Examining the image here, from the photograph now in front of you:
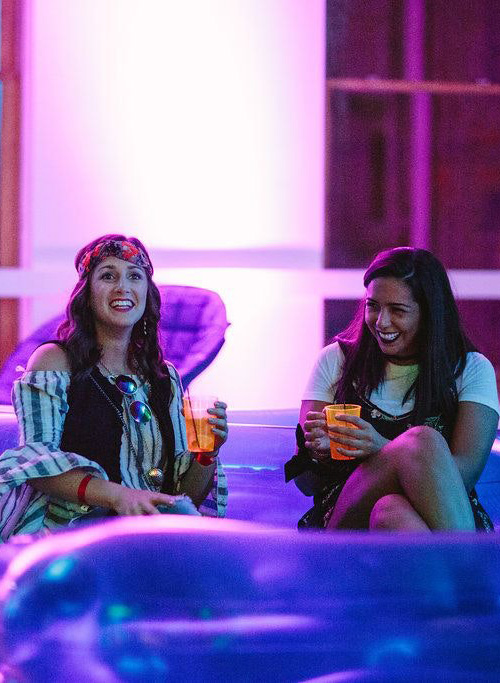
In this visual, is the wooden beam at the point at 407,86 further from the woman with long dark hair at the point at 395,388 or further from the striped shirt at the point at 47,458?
the striped shirt at the point at 47,458

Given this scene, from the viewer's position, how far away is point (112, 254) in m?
2.31

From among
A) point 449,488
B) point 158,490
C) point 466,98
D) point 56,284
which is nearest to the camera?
point 449,488

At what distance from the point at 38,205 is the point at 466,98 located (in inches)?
127

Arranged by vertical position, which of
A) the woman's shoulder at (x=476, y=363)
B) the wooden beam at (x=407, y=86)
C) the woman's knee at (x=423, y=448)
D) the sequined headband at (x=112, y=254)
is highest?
the wooden beam at (x=407, y=86)

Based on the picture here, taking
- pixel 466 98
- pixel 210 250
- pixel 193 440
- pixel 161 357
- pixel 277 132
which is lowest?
pixel 193 440

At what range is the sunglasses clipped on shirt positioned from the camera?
7.38 ft

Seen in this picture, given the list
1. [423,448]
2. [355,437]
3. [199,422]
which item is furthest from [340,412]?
[199,422]

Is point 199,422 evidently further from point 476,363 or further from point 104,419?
point 476,363

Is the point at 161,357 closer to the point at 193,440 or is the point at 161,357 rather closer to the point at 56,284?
the point at 193,440

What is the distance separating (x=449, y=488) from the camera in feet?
6.58

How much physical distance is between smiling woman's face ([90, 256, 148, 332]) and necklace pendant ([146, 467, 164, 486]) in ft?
1.06

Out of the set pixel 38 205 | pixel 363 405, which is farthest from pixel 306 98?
pixel 363 405

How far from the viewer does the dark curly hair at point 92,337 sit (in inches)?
87.7

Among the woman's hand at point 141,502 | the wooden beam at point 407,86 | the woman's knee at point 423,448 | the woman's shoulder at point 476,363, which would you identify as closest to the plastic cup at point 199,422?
the woman's hand at point 141,502
